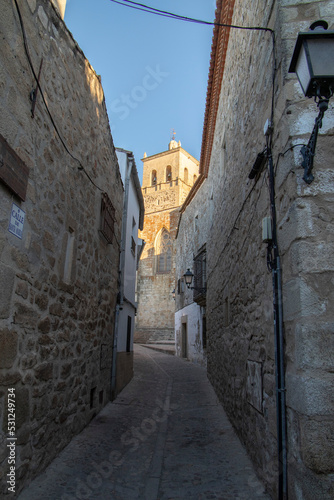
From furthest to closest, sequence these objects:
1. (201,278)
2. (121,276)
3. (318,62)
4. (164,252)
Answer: (164,252) < (201,278) < (121,276) < (318,62)

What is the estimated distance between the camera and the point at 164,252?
2634 centimetres

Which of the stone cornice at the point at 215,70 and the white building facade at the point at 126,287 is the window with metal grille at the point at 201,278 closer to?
the white building facade at the point at 126,287

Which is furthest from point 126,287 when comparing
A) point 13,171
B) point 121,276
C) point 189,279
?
point 13,171

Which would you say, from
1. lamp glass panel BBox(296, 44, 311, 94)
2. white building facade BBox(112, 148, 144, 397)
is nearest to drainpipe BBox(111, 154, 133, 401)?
white building facade BBox(112, 148, 144, 397)

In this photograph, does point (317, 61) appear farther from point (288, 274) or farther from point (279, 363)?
point (279, 363)

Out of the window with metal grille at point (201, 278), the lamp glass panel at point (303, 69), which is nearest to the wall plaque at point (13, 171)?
the lamp glass panel at point (303, 69)

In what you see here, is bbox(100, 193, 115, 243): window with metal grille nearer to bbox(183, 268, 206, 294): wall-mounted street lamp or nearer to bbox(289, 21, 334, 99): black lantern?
bbox(289, 21, 334, 99): black lantern

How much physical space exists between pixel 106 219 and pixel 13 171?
314 centimetres

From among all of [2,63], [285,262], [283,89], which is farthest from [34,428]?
[283,89]

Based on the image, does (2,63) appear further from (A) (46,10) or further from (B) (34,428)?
(B) (34,428)

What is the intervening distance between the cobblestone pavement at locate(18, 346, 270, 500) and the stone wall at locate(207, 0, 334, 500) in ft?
0.89

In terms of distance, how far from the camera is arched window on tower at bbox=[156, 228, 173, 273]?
25830mm

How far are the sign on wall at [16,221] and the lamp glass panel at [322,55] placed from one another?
7.23 ft

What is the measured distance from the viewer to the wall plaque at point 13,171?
88.8 inches
